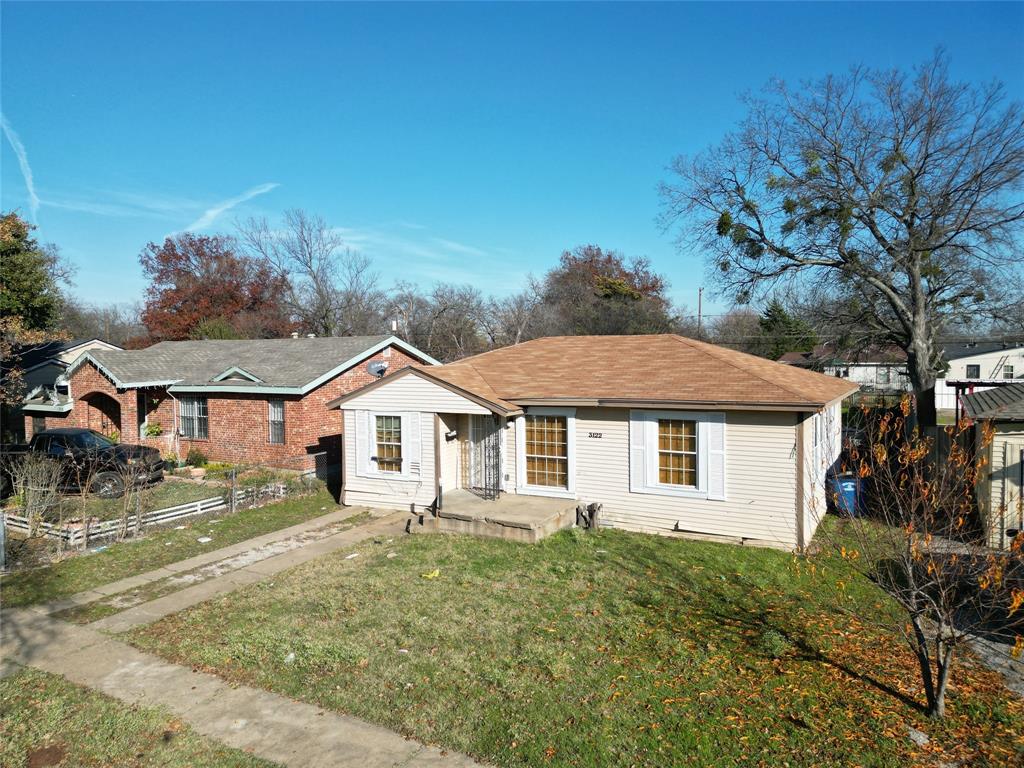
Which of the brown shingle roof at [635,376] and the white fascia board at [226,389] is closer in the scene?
the brown shingle roof at [635,376]

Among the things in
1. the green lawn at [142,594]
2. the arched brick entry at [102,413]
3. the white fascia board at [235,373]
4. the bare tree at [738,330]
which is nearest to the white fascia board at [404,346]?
the white fascia board at [235,373]

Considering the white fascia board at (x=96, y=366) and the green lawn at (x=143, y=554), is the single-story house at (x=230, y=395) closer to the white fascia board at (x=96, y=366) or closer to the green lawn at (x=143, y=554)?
the white fascia board at (x=96, y=366)

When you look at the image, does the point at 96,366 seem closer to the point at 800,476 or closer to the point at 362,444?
the point at 362,444

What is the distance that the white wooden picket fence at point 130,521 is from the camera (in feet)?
39.1

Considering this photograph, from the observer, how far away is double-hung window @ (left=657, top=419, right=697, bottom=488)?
12.4 metres

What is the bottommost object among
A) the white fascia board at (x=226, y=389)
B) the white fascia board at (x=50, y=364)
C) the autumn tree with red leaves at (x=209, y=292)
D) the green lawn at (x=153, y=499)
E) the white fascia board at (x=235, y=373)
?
the green lawn at (x=153, y=499)

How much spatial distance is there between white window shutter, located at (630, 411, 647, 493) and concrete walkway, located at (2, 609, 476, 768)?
26.1 feet

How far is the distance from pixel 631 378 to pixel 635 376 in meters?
0.14

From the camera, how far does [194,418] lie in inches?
872

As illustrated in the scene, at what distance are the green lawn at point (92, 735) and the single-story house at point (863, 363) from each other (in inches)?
1181

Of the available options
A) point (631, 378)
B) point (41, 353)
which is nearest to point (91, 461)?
point (631, 378)

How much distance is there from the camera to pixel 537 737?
5711 mm

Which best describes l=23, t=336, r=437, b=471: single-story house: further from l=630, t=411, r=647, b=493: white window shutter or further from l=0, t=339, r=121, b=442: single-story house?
l=630, t=411, r=647, b=493: white window shutter

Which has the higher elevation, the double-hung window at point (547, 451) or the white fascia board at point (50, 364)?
the white fascia board at point (50, 364)
